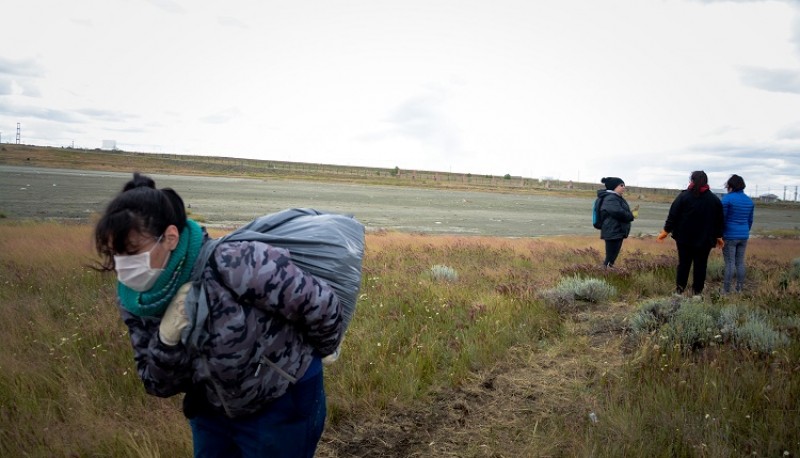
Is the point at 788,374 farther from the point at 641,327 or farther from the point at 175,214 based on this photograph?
the point at 175,214

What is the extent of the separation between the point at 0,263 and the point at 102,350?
19.9 ft

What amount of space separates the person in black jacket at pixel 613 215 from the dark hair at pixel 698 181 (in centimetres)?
143

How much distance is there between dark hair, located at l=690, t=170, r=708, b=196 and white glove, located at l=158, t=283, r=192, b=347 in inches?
341

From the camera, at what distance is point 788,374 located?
401 cm

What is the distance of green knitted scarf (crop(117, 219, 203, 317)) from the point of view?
78.8 inches

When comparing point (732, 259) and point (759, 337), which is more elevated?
point (732, 259)

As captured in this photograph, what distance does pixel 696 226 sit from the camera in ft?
27.4

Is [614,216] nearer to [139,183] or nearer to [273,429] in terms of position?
[273,429]

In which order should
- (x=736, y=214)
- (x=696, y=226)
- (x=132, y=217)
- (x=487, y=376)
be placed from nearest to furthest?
(x=132, y=217) < (x=487, y=376) < (x=696, y=226) < (x=736, y=214)

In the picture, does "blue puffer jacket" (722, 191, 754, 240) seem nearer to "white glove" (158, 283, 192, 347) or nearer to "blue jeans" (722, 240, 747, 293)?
"blue jeans" (722, 240, 747, 293)

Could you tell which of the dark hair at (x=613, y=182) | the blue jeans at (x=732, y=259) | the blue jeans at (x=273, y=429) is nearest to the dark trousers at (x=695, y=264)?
the blue jeans at (x=732, y=259)

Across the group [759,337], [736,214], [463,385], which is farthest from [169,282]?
[736,214]

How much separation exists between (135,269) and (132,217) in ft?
0.66

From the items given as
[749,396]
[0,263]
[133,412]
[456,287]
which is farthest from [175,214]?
[0,263]
